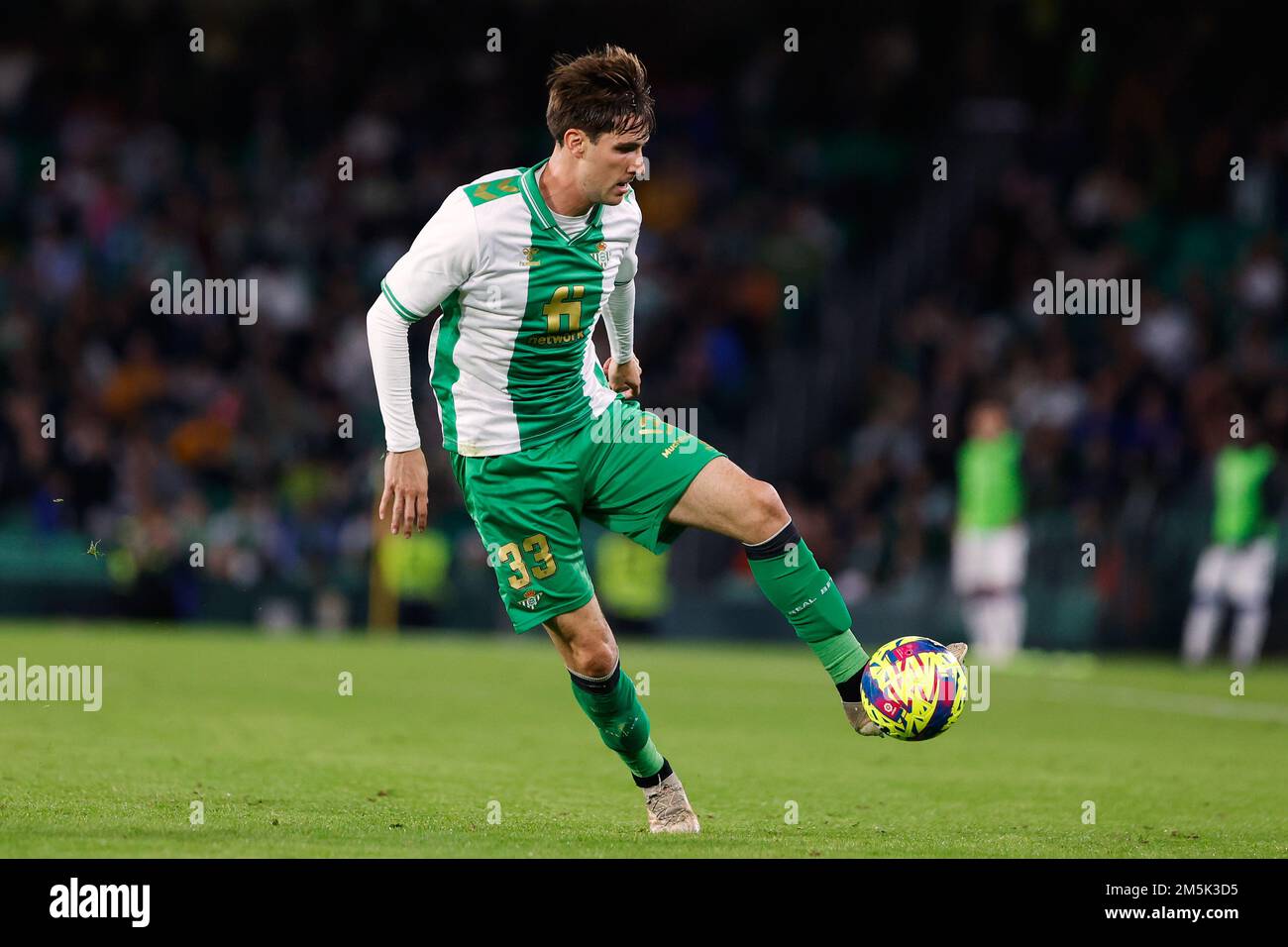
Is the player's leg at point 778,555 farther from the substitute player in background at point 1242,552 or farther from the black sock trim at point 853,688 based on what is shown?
the substitute player in background at point 1242,552

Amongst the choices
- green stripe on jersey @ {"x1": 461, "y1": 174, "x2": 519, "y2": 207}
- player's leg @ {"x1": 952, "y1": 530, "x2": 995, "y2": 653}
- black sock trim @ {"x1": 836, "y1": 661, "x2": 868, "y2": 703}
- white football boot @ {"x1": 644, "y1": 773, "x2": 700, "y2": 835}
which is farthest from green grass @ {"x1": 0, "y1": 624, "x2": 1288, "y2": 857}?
green stripe on jersey @ {"x1": 461, "y1": 174, "x2": 519, "y2": 207}

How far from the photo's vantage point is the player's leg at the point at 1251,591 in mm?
16859

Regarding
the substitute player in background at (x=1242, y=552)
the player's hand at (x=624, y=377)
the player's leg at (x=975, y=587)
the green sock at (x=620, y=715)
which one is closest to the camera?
the green sock at (x=620, y=715)

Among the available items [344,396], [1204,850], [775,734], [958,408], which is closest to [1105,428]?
[958,408]

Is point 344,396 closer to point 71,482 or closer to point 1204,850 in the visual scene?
point 71,482

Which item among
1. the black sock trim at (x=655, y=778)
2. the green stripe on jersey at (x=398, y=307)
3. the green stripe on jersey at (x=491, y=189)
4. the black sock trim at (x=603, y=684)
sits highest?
the green stripe on jersey at (x=491, y=189)

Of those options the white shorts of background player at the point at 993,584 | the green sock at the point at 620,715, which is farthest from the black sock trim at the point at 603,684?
the white shorts of background player at the point at 993,584

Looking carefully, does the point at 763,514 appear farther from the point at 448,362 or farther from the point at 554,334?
the point at 448,362

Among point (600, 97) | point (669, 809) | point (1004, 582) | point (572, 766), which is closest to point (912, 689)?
point (669, 809)

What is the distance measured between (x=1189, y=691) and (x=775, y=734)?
4.78 meters

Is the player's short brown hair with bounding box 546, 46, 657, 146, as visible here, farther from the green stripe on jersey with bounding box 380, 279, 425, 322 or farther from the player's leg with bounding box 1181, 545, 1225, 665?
the player's leg with bounding box 1181, 545, 1225, 665

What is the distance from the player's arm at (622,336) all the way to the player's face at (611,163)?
67cm

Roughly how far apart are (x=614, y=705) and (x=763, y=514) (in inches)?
34.0

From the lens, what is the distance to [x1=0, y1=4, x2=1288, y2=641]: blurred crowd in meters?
19.0
